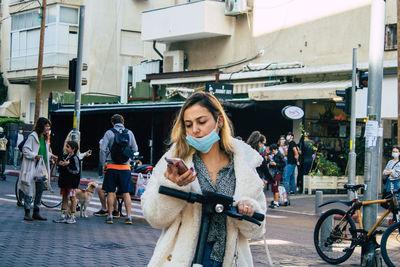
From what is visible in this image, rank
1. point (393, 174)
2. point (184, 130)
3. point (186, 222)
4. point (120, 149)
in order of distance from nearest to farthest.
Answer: point (186, 222)
point (184, 130)
point (120, 149)
point (393, 174)

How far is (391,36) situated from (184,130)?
18417 millimetres

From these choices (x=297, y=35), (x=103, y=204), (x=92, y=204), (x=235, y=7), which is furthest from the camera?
(x=235, y=7)

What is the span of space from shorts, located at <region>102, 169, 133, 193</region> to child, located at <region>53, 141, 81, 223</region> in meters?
0.59

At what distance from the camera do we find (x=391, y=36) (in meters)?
20.9

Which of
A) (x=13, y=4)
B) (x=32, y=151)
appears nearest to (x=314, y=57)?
(x=32, y=151)

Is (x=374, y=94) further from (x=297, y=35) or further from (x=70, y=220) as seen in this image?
(x=297, y=35)

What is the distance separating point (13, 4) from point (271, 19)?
17.6 m

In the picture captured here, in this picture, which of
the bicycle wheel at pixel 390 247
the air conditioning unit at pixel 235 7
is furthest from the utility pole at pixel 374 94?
the air conditioning unit at pixel 235 7

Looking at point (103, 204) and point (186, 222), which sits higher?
point (186, 222)

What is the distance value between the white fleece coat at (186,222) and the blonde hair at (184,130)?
0.20 ft

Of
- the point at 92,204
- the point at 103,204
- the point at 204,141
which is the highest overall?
the point at 204,141

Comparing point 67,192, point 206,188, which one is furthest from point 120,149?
point 206,188

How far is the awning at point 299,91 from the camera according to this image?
66.9 ft

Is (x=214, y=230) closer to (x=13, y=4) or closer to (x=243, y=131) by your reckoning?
(x=243, y=131)
